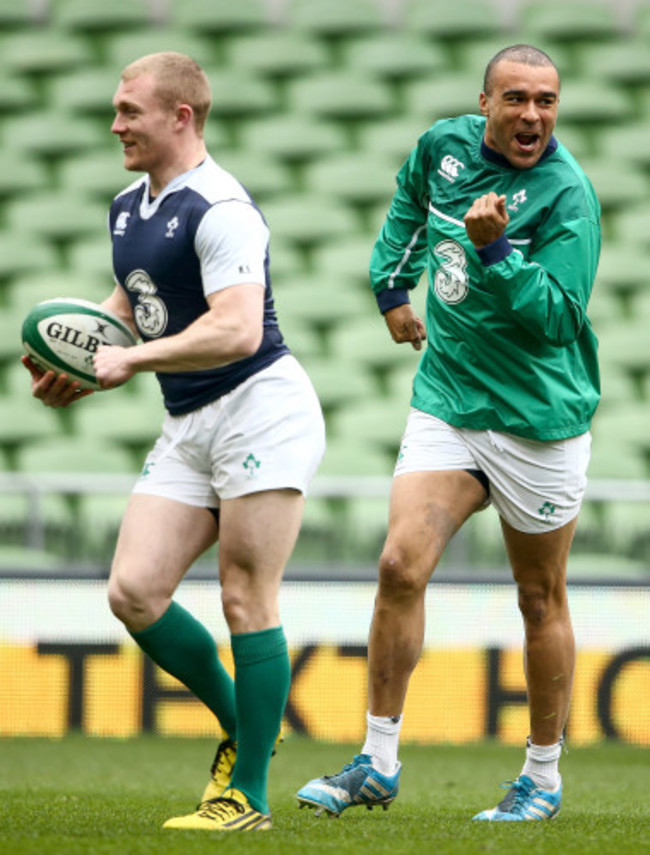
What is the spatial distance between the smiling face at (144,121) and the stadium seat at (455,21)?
860 cm

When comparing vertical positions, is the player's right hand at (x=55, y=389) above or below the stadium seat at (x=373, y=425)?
above

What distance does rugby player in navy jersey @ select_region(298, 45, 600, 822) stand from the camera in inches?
167

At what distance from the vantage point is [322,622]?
7316 millimetres

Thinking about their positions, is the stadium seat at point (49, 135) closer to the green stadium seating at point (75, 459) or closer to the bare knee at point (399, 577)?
the green stadium seating at point (75, 459)

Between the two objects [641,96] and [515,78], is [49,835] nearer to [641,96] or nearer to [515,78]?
[515,78]

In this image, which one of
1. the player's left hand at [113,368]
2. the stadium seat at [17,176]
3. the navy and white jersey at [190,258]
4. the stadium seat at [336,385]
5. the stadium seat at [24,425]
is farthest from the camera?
the stadium seat at [17,176]

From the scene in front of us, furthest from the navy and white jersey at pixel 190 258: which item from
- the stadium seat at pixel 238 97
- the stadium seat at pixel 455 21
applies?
the stadium seat at pixel 455 21

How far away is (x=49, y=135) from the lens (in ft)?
37.9

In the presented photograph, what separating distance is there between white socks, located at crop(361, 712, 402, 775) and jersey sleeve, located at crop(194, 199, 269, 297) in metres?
1.28

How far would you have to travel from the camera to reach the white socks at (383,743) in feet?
14.3

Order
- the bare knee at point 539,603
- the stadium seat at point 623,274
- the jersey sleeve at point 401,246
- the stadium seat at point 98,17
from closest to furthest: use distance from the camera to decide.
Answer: the bare knee at point 539,603
the jersey sleeve at point 401,246
the stadium seat at point 623,274
the stadium seat at point 98,17

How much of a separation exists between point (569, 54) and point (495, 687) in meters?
6.55

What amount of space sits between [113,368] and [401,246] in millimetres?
1216

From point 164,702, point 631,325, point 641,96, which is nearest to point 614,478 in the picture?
point 631,325
